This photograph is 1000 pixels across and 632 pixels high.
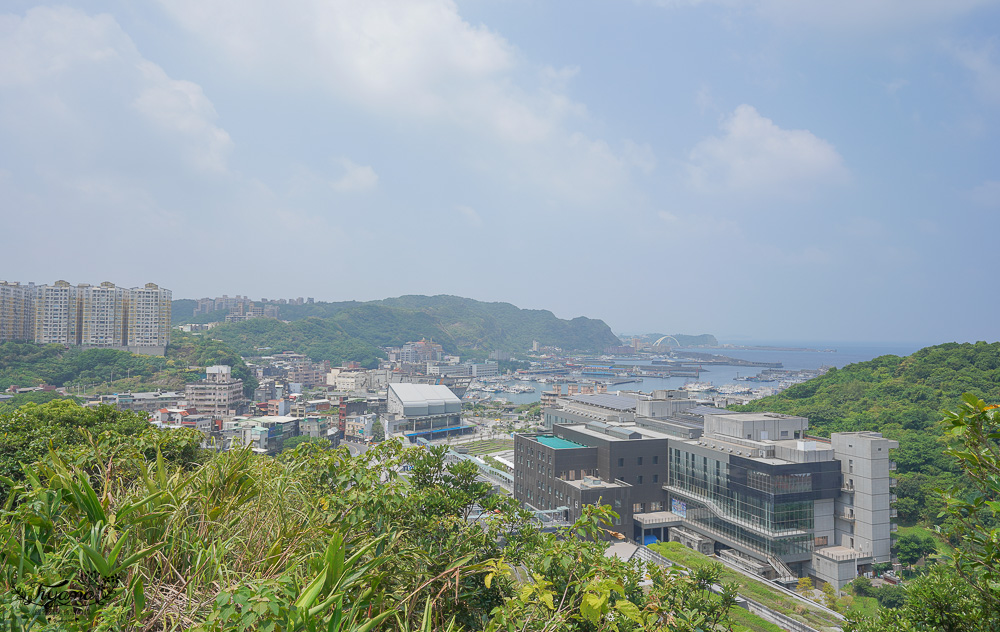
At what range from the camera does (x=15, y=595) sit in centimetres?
124

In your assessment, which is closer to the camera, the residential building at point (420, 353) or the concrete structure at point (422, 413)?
the concrete structure at point (422, 413)

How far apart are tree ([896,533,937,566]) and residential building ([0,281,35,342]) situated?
4708 centimetres

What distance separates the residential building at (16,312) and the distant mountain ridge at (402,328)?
19.7 m

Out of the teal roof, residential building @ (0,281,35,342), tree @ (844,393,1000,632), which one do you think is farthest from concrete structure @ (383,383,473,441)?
tree @ (844,393,1000,632)

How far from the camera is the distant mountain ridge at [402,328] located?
62.6m

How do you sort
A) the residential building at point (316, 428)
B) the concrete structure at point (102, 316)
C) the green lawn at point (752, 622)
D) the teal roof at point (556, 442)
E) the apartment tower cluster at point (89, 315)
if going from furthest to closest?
the concrete structure at point (102, 316), the apartment tower cluster at point (89, 315), the residential building at point (316, 428), the teal roof at point (556, 442), the green lawn at point (752, 622)

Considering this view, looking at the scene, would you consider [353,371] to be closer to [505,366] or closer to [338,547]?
[505,366]

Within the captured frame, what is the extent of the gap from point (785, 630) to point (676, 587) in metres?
8.74

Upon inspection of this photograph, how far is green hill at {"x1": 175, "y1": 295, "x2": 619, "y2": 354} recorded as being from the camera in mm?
62656

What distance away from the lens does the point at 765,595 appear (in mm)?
10633

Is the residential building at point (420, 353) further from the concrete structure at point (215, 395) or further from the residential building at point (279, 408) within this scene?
the concrete structure at point (215, 395)

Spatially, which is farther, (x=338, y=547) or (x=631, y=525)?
(x=631, y=525)

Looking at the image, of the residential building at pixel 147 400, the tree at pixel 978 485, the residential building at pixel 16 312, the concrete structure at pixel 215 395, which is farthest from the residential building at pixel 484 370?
the tree at pixel 978 485

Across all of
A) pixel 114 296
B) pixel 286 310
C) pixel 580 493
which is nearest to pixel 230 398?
pixel 114 296
